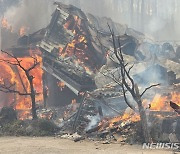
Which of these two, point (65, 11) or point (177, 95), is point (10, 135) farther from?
point (65, 11)

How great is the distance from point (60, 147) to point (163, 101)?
8.21 m

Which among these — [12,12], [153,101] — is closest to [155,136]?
[153,101]

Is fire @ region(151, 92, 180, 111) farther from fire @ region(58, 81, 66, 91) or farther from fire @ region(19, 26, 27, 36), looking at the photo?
fire @ region(19, 26, 27, 36)

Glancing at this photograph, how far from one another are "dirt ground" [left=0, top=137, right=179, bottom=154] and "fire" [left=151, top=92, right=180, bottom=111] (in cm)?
547

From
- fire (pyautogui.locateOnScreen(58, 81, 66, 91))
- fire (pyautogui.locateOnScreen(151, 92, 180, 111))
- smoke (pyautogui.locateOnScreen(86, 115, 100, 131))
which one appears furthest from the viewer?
fire (pyautogui.locateOnScreen(58, 81, 66, 91))

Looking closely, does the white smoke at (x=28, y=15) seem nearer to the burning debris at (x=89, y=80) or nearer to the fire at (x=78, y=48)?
the burning debris at (x=89, y=80)

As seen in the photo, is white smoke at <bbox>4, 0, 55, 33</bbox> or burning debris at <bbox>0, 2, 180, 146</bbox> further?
white smoke at <bbox>4, 0, 55, 33</bbox>

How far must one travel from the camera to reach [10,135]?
60.3 ft

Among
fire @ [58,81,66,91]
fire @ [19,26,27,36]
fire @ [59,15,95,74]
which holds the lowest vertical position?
fire @ [58,81,66,91]

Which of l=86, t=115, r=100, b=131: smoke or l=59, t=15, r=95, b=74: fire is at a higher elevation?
l=59, t=15, r=95, b=74: fire

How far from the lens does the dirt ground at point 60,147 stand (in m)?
13.4

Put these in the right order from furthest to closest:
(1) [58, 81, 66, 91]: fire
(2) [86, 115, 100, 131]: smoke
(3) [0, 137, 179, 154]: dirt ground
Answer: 1. (1) [58, 81, 66, 91]: fire
2. (2) [86, 115, 100, 131]: smoke
3. (3) [0, 137, 179, 154]: dirt ground

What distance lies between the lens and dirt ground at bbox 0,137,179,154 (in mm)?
13406

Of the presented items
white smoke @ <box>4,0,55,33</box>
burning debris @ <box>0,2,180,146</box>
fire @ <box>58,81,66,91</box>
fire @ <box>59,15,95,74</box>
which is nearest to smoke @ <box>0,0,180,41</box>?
white smoke @ <box>4,0,55,33</box>
